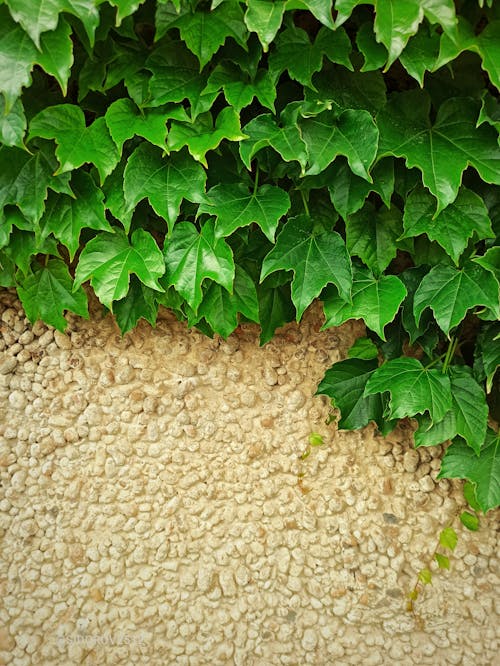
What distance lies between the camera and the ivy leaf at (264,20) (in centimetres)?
132

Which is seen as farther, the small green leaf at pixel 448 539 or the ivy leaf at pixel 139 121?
the small green leaf at pixel 448 539

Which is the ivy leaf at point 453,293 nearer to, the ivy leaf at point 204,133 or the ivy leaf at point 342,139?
the ivy leaf at point 342,139

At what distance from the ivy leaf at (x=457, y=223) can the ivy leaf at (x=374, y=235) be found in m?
0.12

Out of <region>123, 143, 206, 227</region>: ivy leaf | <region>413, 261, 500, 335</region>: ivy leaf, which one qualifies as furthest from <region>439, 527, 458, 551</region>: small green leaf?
<region>123, 143, 206, 227</region>: ivy leaf

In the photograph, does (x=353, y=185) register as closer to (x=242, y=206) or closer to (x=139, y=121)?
(x=242, y=206)

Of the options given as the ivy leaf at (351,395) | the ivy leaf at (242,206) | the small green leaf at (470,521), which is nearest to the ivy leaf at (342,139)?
the ivy leaf at (242,206)

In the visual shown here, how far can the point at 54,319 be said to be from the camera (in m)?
1.82

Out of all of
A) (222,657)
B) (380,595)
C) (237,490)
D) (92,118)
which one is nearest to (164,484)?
(237,490)

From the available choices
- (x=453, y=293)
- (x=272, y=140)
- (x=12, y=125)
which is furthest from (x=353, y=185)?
(x=12, y=125)

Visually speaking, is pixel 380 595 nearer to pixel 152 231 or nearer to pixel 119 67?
pixel 152 231

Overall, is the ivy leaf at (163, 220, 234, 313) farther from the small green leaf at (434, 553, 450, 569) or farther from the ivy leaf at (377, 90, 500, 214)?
the small green leaf at (434, 553, 450, 569)

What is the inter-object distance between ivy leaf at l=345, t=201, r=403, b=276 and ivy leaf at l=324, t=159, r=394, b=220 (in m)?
0.09

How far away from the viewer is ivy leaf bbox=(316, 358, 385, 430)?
5.91 feet

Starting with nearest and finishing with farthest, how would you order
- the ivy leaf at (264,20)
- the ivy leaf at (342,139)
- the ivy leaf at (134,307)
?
the ivy leaf at (264,20) < the ivy leaf at (342,139) < the ivy leaf at (134,307)
